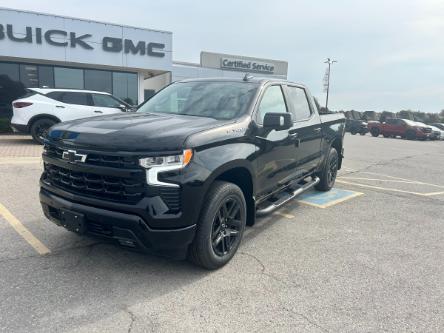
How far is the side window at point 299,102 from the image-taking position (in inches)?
202

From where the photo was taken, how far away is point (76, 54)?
54.2 feet

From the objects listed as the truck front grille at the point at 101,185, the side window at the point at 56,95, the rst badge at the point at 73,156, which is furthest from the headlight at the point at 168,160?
the side window at the point at 56,95

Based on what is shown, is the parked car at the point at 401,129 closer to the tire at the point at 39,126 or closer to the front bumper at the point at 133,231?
the tire at the point at 39,126

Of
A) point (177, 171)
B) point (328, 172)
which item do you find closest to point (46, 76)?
point (328, 172)

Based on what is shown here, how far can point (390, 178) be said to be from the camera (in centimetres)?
891

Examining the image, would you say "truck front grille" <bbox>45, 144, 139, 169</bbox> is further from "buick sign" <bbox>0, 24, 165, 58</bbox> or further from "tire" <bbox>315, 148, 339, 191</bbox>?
"buick sign" <bbox>0, 24, 165, 58</bbox>

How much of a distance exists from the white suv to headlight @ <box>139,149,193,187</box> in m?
8.09

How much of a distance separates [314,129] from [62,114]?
848 cm

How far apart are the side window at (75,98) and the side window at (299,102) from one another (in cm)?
821

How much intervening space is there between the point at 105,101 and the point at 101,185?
9.63 meters

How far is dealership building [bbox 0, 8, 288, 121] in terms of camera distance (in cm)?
1545

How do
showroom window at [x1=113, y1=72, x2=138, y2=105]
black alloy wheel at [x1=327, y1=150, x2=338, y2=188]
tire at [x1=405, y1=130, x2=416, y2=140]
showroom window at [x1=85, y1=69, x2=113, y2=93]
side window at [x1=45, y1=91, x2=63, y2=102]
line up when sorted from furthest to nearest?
1. tire at [x1=405, y1=130, x2=416, y2=140]
2. showroom window at [x1=113, y1=72, x2=138, y2=105]
3. showroom window at [x1=85, y1=69, x2=113, y2=93]
4. side window at [x1=45, y1=91, x2=63, y2=102]
5. black alloy wheel at [x1=327, y1=150, x2=338, y2=188]

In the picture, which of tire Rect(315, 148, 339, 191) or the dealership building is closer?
tire Rect(315, 148, 339, 191)

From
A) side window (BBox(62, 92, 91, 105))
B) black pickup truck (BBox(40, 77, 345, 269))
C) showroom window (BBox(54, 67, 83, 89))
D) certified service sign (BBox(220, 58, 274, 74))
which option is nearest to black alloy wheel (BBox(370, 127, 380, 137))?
certified service sign (BBox(220, 58, 274, 74))
